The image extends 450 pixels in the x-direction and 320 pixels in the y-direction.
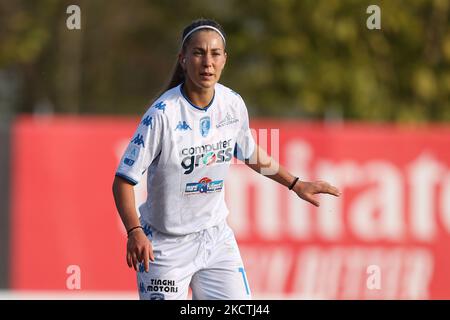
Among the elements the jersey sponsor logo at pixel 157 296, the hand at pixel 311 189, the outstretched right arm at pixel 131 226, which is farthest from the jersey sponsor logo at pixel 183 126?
the jersey sponsor logo at pixel 157 296

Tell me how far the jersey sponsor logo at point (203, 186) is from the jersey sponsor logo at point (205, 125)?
256 mm

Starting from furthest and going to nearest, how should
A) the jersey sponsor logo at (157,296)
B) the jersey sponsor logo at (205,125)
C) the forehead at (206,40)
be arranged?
1. the jersey sponsor logo at (157,296)
2. the jersey sponsor logo at (205,125)
3. the forehead at (206,40)

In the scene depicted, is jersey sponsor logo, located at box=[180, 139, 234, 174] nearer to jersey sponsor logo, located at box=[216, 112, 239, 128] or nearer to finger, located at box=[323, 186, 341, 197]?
jersey sponsor logo, located at box=[216, 112, 239, 128]

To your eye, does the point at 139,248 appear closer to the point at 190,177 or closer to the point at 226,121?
the point at 190,177

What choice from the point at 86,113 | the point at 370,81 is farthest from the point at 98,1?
the point at 370,81

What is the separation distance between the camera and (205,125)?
256 inches

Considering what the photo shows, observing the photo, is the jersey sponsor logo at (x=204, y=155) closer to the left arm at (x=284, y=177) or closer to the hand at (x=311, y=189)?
the left arm at (x=284, y=177)

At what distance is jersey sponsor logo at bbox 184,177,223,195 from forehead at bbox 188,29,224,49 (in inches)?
29.9

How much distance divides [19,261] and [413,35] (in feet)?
29.1

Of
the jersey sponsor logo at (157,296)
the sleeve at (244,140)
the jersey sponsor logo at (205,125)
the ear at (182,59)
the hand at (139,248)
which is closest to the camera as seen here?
the hand at (139,248)

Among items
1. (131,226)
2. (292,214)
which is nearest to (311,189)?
(131,226)

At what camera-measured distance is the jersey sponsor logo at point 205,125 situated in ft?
21.3

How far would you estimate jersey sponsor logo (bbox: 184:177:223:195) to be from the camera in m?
6.54

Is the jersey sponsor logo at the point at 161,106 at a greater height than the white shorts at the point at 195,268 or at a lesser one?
greater
